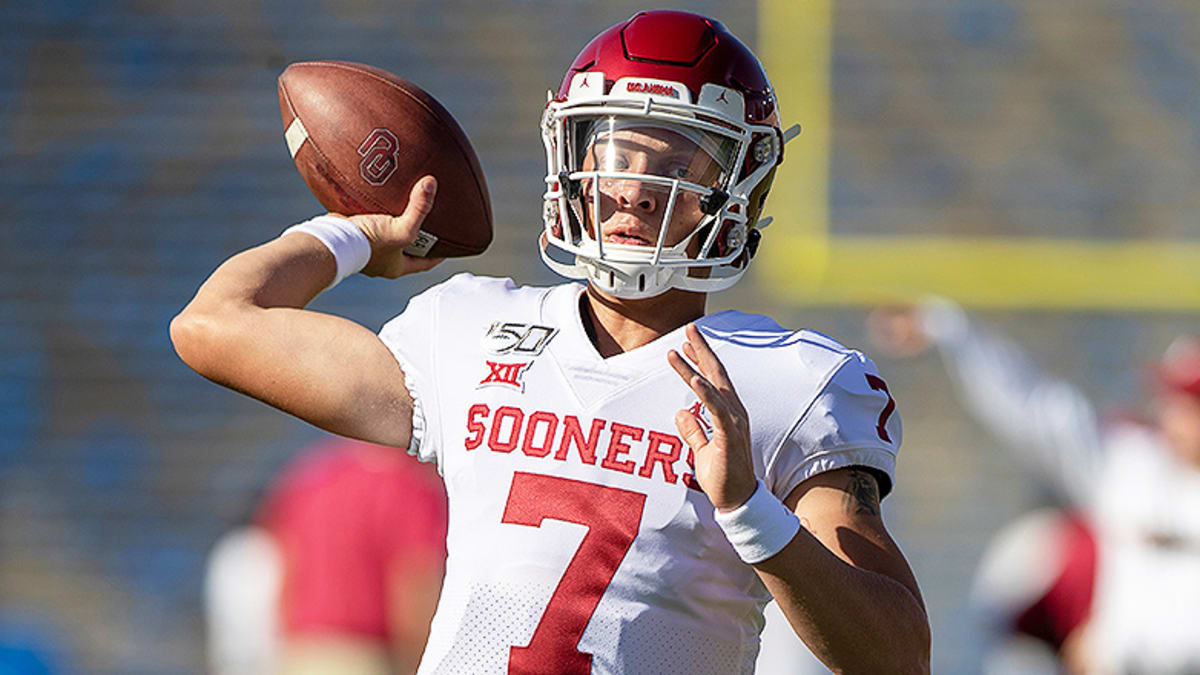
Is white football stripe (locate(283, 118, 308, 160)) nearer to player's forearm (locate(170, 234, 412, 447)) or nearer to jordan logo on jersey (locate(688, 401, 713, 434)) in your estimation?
player's forearm (locate(170, 234, 412, 447))

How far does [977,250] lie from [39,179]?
4167mm

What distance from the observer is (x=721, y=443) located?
69.1 inches

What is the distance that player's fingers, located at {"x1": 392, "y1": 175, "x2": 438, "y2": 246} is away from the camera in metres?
2.40

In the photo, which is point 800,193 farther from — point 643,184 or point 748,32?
point 643,184

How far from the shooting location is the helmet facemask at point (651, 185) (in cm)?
207

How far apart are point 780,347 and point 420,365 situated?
0.49m

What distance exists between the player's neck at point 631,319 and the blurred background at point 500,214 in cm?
446

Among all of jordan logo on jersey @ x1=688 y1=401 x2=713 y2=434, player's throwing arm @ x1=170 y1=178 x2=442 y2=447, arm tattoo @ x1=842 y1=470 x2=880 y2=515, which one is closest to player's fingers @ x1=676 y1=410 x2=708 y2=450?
jordan logo on jersey @ x1=688 y1=401 x2=713 y2=434

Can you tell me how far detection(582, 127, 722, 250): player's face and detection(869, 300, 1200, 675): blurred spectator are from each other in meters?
3.13

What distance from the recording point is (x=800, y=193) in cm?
671

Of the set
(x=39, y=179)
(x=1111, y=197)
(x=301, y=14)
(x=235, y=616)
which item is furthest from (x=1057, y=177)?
(x=39, y=179)

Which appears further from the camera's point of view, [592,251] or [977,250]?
[977,250]

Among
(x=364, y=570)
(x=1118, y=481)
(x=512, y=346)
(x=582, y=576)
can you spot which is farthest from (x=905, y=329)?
(x=582, y=576)

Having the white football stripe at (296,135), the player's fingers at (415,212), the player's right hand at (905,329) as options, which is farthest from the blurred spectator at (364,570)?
the player's right hand at (905,329)
